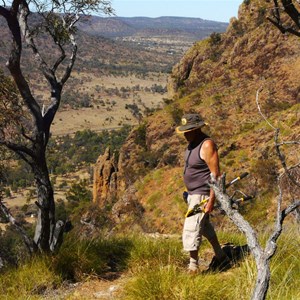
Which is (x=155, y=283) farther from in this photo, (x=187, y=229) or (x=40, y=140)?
(x=40, y=140)

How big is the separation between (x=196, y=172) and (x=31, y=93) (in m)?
2.60

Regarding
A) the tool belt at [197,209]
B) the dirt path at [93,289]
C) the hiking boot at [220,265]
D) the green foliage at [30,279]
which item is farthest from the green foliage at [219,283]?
the green foliage at [30,279]

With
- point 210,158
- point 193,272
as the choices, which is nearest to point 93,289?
point 193,272

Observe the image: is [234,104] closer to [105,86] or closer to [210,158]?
[210,158]

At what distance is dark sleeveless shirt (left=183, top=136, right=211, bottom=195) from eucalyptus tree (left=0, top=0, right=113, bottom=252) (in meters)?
1.81

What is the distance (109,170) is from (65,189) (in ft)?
73.0

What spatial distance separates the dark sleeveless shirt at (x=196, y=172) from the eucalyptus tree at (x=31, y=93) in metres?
1.81

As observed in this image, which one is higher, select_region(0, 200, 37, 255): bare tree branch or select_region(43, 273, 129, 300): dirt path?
select_region(0, 200, 37, 255): bare tree branch

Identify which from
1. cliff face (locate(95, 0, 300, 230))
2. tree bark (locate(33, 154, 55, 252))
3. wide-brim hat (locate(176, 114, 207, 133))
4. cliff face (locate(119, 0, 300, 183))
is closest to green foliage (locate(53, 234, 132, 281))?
tree bark (locate(33, 154, 55, 252))

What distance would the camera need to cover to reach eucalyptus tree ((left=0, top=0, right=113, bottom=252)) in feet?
16.1

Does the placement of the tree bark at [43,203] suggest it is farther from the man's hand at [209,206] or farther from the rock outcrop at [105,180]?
the rock outcrop at [105,180]

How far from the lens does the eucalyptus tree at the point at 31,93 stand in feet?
16.1

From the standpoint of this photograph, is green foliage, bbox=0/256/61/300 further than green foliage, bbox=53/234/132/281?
No

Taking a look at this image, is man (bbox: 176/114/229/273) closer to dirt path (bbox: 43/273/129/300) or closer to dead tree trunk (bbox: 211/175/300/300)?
dirt path (bbox: 43/273/129/300)
